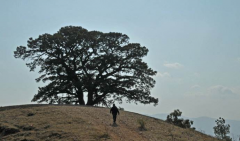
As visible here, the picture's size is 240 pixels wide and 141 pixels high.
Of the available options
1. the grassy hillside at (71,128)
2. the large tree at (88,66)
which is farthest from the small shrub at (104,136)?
the large tree at (88,66)

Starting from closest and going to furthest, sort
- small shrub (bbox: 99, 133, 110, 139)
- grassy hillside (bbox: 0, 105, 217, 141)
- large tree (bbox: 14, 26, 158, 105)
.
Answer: small shrub (bbox: 99, 133, 110, 139), grassy hillside (bbox: 0, 105, 217, 141), large tree (bbox: 14, 26, 158, 105)

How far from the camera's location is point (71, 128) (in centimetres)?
2045

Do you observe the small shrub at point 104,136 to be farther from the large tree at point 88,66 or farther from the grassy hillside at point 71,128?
the large tree at point 88,66

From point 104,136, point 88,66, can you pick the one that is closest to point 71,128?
point 104,136

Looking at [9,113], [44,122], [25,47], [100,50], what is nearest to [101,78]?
[100,50]

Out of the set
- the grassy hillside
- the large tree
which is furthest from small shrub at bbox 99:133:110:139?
the large tree

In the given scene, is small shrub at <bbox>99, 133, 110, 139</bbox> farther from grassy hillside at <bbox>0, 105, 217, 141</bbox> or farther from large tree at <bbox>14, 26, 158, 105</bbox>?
large tree at <bbox>14, 26, 158, 105</bbox>

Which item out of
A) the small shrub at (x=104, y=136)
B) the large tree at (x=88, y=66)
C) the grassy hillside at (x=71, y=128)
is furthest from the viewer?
the large tree at (x=88, y=66)

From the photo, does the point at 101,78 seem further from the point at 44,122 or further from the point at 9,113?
the point at 44,122

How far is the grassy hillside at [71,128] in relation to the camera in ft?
62.8

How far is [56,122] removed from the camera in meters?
22.3

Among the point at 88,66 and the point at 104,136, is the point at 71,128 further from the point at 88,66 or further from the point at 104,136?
the point at 88,66

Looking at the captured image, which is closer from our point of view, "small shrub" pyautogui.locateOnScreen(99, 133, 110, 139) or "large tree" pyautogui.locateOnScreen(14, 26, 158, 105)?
"small shrub" pyautogui.locateOnScreen(99, 133, 110, 139)

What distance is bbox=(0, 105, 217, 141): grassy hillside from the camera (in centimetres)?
1914
